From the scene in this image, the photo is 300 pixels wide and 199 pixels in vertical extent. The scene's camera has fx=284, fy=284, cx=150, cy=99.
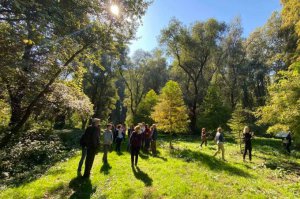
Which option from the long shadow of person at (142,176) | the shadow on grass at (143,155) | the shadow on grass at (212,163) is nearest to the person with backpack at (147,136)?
the shadow on grass at (143,155)

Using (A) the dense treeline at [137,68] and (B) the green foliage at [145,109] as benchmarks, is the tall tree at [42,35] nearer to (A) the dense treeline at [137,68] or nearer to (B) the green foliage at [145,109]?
(A) the dense treeline at [137,68]

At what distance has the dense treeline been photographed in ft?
30.9

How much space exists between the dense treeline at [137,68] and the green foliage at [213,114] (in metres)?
0.14

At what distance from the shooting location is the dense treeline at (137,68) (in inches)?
370

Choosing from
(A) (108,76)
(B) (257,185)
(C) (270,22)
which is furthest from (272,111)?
(A) (108,76)

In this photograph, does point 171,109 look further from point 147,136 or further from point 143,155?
point 143,155

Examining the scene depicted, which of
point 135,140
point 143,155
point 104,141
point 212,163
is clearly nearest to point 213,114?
point 143,155

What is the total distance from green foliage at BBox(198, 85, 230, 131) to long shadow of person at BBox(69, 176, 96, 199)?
3103 cm

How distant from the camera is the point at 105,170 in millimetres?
13219

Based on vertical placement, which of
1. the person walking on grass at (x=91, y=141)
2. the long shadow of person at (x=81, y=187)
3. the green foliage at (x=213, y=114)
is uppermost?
the green foliage at (x=213, y=114)

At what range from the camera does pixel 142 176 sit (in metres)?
12.2

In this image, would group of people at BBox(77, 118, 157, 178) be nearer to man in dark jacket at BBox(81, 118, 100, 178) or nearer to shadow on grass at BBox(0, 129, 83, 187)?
man in dark jacket at BBox(81, 118, 100, 178)

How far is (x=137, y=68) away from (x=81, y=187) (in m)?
53.5

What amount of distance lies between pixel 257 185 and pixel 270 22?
35727mm
